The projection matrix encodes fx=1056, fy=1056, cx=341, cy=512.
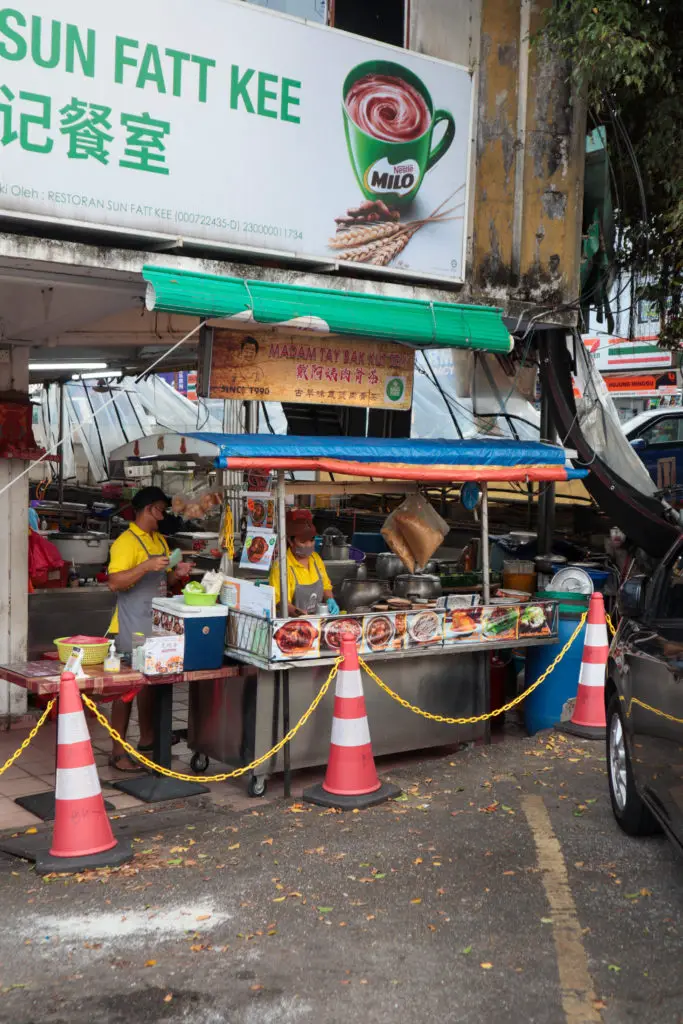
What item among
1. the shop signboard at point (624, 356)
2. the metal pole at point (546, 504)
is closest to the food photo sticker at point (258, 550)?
the metal pole at point (546, 504)

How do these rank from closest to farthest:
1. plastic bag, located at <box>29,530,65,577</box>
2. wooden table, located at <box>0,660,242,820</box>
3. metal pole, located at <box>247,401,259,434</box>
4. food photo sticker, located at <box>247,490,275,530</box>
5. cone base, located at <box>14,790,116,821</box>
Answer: wooden table, located at <box>0,660,242,820</box> → cone base, located at <box>14,790,116,821</box> → food photo sticker, located at <box>247,490,275,530</box> → plastic bag, located at <box>29,530,65,577</box> → metal pole, located at <box>247,401,259,434</box>

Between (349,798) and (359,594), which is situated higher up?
(359,594)

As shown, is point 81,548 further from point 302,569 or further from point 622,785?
point 622,785

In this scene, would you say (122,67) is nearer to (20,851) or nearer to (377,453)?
(377,453)

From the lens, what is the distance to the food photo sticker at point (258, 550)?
23.9ft

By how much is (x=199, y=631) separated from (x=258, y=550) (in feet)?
2.46

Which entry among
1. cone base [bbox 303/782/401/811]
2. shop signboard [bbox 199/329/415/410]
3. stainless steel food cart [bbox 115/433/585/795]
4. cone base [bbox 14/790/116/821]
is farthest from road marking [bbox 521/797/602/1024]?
shop signboard [bbox 199/329/415/410]

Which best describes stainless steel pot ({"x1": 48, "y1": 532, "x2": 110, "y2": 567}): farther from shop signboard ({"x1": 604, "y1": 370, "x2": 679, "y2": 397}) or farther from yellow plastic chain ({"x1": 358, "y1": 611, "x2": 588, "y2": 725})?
shop signboard ({"x1": 604, "y1": 370, "x2": 679, "y2": 397})

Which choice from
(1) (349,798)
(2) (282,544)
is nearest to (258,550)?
(2) (282,544)

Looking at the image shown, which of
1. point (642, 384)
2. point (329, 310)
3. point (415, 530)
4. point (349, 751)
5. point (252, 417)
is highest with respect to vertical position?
point (642, 384)

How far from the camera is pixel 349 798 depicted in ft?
22.2

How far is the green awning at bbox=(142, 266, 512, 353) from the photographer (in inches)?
280

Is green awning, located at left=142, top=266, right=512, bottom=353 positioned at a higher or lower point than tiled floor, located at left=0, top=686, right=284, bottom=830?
higher

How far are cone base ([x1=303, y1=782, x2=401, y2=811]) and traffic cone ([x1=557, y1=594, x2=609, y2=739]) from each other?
6.73 feet
